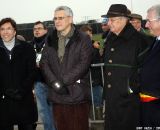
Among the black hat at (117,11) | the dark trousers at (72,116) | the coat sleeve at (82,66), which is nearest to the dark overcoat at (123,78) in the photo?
the black hat at (117,11)

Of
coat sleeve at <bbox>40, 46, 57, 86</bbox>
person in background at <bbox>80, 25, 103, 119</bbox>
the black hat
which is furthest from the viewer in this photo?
person in background at <bbox>80, 25, 103, 119</bbox>

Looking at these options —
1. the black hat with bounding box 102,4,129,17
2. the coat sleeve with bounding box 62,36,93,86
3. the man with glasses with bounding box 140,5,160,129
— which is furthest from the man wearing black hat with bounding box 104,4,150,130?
the coat sleeve with bounding box 62,36,93,86

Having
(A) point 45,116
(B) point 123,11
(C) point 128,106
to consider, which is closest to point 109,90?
(C) point 128,106

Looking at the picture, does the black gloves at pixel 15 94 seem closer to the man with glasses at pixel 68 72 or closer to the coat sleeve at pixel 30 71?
the coat sleeve at pixel 30 71

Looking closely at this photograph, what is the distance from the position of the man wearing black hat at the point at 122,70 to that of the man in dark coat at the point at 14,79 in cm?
132

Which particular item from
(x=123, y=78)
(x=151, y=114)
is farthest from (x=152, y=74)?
(x=123, y=78)

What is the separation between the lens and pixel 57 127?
577cm

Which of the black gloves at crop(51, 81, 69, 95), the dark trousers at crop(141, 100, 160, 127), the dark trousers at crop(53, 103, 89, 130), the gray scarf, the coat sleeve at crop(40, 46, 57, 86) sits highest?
the gray scarf

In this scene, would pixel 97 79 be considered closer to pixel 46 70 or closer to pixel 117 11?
pixel 46 70

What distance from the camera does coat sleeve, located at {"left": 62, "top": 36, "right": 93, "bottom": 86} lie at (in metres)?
5.44

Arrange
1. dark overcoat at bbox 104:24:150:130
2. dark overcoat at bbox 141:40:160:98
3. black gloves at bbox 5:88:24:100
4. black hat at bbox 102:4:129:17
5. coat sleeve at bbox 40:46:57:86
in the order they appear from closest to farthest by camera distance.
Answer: dark overcoat at bbox 141:40:160:98 < dark overcoat at bbox 104:24:150:130 < black hat at bbox 102:4:129:17 < coat sleeve at bbox 40:46:57:86 < black gloves at bbox 5:88:24:100

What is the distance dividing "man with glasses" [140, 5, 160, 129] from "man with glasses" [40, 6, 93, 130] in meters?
1.15

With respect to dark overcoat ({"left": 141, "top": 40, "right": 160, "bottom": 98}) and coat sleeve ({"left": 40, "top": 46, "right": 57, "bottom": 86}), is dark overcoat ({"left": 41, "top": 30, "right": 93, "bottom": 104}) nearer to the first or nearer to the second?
coat sleeve ({"left": 40, "top": 46, "right": 57, "bottom": 86})

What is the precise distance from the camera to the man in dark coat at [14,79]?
19.3 feet
